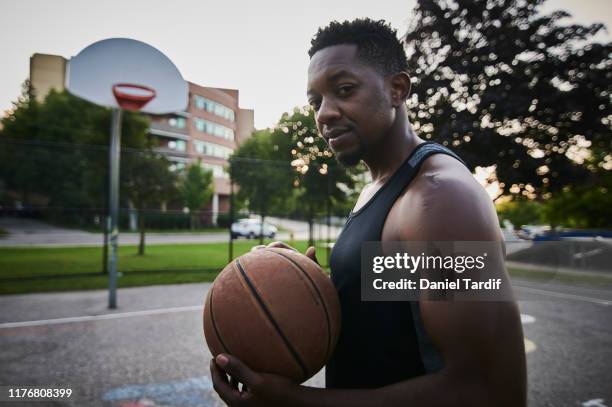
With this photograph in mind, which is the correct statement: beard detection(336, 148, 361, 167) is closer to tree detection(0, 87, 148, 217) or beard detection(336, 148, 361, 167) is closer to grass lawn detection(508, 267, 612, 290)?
tree detection(0, 87, 148, 217)

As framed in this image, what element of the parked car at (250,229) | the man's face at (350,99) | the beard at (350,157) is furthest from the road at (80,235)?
the man's face at (350,99)

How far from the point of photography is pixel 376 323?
111 cm

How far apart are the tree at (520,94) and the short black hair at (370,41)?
9272 mm

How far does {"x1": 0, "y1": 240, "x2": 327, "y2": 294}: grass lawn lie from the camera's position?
8273 millimetres

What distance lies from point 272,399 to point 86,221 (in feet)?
35.7

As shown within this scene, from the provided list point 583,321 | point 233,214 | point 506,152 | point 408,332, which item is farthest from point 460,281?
point 506,152

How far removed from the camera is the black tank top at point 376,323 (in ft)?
3.43

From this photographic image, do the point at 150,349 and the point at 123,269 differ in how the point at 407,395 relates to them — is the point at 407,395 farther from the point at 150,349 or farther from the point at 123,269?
the point at 123,269

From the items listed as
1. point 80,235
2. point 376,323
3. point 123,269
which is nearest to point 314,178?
point 123,269

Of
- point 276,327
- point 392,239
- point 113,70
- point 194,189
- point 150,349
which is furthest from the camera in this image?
point 194,189

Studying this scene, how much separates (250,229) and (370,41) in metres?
11.7

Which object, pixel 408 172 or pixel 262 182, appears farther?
pixel 262 182

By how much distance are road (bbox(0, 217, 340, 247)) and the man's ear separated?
973cm

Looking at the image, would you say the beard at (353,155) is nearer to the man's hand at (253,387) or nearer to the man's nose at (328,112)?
the man's nose at (328,112)
